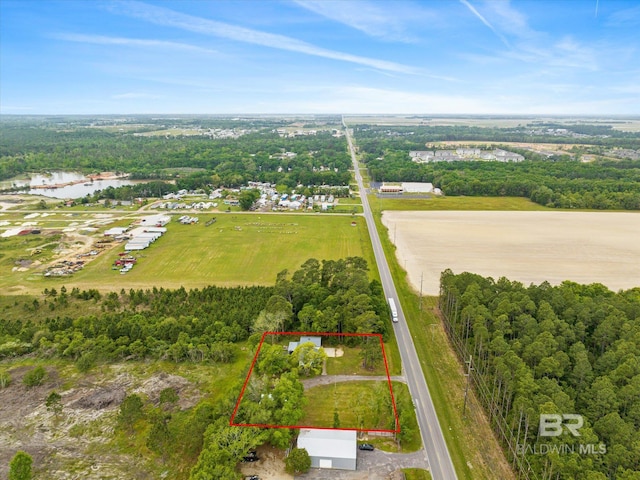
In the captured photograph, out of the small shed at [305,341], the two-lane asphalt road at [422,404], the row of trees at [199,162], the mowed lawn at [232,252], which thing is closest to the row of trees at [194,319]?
the small shed at [305,341]

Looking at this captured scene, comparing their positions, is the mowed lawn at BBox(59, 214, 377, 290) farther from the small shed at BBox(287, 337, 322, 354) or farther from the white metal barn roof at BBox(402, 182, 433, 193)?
the white metal barn roof at BBox(402, 182, 433, 193)

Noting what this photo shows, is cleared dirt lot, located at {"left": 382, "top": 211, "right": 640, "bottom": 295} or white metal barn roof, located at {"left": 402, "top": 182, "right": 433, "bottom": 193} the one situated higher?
white metal barn roof, located at {"left": 402, "top": 182, "right": 433, "bottom": 193}

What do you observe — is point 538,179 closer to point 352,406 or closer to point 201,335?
point 352,406

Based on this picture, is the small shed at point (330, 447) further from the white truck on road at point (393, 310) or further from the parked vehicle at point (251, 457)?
the white truck on road at point (393, 310)

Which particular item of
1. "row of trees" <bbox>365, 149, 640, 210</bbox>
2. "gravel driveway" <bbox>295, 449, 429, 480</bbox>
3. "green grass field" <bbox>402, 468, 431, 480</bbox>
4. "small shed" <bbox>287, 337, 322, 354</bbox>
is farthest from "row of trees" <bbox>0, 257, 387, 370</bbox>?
"row of trees" <bbox>365, 149, 640, 210</bbox>

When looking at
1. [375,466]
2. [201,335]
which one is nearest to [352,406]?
[375,466]

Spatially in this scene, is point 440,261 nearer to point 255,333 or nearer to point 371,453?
point 255,333
